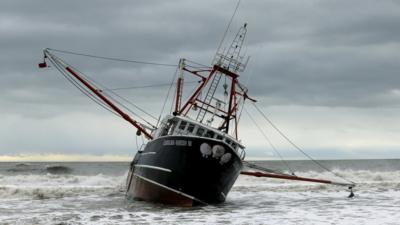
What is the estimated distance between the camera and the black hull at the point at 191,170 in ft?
80.7

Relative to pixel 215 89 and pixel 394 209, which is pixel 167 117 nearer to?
pixel 215 89

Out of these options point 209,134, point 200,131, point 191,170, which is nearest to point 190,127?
point 200,131

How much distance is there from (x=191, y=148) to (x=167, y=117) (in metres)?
4.78

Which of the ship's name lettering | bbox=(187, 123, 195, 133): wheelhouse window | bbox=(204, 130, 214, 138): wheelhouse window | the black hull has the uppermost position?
bbox=(187, 123, 195, 133): wheelhouse window

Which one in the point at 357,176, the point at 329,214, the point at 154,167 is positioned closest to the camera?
the point at 329,214

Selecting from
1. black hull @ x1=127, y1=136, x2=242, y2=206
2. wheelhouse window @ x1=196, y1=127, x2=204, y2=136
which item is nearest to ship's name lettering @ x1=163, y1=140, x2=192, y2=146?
black hull @ x1=127, y1=136, x2=242, y2=206

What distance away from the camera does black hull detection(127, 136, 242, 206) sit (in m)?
24.6

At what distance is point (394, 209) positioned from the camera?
75.4ft

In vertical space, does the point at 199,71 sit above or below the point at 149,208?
above

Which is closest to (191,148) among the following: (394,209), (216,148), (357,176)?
(216,148)

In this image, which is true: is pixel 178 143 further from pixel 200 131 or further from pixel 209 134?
pixel 209 134

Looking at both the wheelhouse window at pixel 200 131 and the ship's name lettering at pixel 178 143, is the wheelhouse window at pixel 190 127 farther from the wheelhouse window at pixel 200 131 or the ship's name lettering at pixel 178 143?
the ship's name lettering at pixel 178 143

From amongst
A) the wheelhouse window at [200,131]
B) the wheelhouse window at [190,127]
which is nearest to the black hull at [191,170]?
the wheelhouse window at [190,127]

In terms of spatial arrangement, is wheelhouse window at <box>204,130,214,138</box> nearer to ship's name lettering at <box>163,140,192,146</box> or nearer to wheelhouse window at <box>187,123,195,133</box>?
wheelhouse window at <box>187,123,195,133</box>
